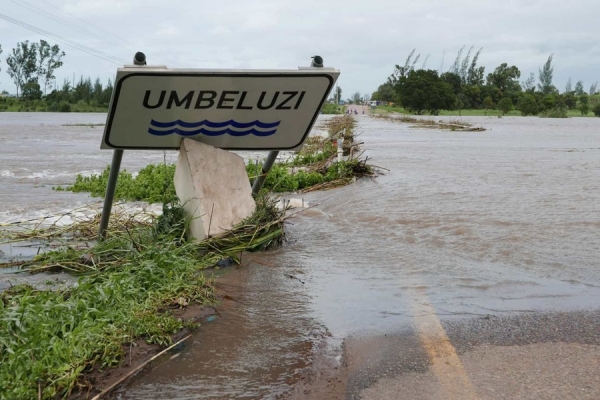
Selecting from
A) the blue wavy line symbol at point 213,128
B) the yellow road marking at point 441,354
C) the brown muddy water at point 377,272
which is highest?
the blue wavy line symbol at point 213,128

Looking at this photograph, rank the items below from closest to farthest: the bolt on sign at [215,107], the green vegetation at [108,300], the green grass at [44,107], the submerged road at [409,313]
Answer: the green vegetation at [108,300] < the submerged road at [409,313] < the bolt on sign at [215,107] < the green grass at [44,107]

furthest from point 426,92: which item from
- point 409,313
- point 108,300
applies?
point 108,300

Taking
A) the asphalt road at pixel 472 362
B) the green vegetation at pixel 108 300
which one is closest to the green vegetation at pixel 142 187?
the green vegetation at pixel 108 300

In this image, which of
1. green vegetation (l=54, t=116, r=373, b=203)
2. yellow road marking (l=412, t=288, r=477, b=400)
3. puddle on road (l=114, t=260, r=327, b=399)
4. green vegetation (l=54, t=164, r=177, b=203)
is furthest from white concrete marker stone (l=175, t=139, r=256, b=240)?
green vegetation (l=54, t=164, r=177, b=203)

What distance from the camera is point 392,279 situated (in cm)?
569

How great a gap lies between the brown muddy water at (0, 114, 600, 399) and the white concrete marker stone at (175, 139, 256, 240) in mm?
502

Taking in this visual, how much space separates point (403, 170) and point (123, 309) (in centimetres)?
1174

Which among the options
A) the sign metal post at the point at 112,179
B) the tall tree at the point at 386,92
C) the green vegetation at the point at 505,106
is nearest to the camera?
the sign metal post at the point at 112,179

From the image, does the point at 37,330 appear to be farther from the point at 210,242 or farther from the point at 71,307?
the point at 210,242

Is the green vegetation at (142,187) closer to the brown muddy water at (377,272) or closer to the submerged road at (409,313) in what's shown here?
the brown muddy water at (377,272)

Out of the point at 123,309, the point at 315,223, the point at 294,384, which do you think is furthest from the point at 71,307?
the point at 315,223

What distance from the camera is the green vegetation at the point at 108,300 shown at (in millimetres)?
3346

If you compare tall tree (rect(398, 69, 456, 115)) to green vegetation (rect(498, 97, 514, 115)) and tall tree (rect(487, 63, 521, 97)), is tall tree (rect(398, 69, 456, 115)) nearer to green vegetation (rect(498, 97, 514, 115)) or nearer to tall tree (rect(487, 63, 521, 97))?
green vegetation (rect(498, 97, 514, 115))

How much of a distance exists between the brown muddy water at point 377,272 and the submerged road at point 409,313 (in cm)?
2
